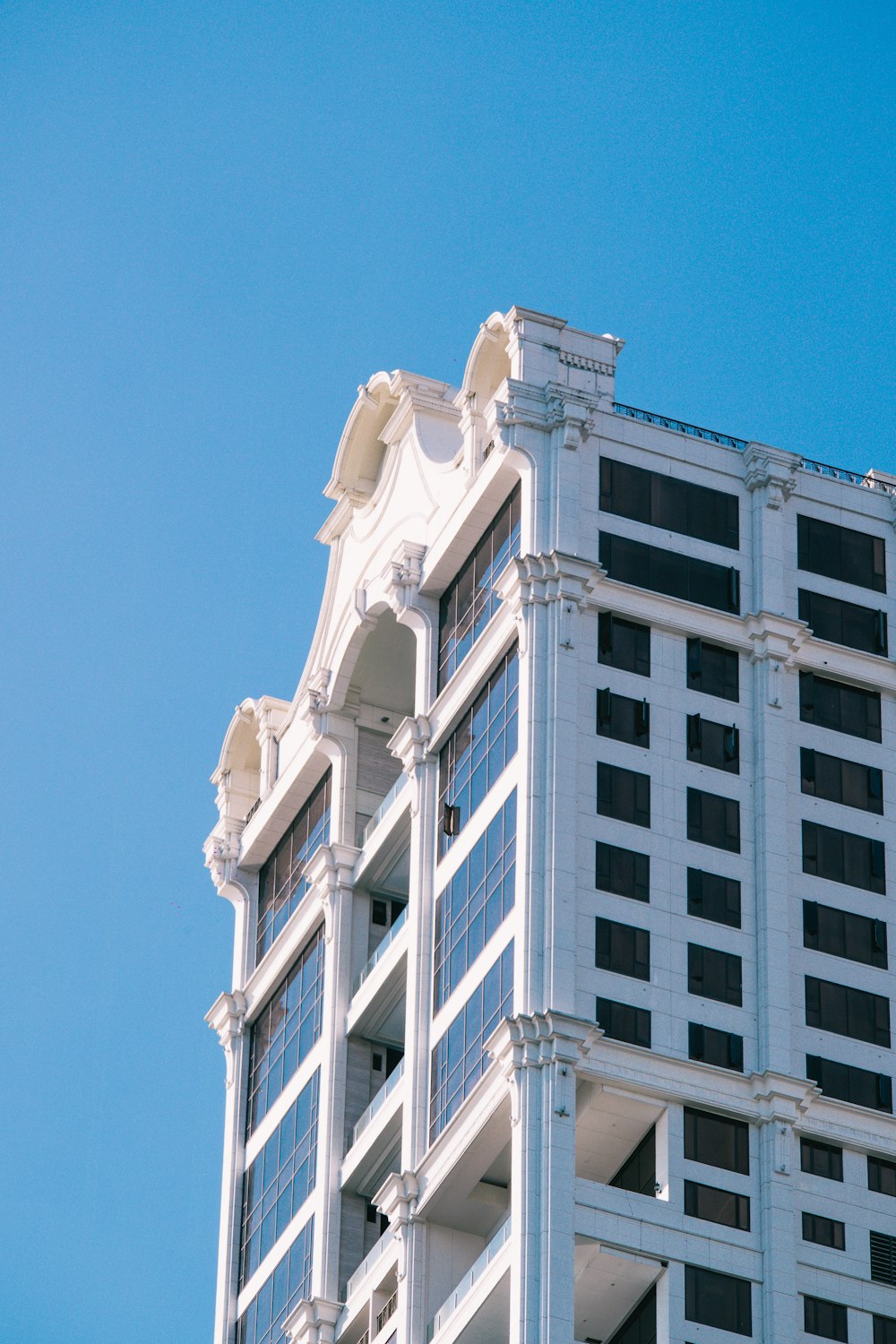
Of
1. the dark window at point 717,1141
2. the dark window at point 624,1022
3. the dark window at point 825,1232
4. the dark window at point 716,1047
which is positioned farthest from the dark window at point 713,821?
the dark window at point 825,1232

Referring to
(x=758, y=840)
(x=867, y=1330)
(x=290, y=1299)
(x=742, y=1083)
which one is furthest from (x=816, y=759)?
(x=290, y=1299)

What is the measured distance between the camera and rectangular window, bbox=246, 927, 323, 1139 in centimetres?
14225

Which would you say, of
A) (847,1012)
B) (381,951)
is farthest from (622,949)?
Answer: (381,951)

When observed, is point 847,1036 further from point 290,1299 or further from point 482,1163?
point 290,1299

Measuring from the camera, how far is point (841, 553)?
131m

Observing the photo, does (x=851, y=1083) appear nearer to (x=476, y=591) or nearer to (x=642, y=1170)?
(x=642, y=1170)

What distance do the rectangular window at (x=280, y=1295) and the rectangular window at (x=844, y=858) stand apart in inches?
1048

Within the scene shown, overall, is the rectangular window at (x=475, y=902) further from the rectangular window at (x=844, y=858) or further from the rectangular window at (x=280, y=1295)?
the rectangular window at (x=280, y=1295)

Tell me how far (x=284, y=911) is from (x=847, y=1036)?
35.7m

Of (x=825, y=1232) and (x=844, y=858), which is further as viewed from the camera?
(x=844, y=858)

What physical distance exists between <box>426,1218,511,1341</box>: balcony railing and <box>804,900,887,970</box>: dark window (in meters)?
15.6

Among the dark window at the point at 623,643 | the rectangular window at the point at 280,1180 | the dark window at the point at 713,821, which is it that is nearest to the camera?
the dark window at the point at 713,821

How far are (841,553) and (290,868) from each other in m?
31.9

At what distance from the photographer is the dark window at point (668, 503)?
5020 inches
